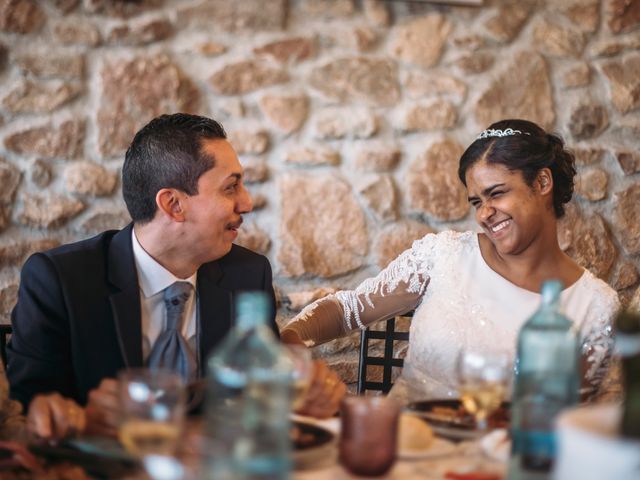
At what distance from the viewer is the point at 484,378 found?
1.59 meters

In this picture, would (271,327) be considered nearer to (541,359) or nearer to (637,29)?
(541,359)

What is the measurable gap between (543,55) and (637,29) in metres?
0.40

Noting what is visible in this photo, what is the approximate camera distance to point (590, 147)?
3.32 metres

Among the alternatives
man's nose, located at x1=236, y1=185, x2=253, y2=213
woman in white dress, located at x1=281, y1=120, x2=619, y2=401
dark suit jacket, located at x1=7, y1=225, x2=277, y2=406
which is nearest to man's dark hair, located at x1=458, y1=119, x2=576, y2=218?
woman in white dress, located at x1=281, y1=120, x2=619, y2=401

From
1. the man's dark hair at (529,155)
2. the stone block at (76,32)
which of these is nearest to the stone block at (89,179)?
the stone block at (76,32)

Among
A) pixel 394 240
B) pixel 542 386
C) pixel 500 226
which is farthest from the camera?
pixel 394 240

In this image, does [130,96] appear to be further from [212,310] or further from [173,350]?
[173,350]

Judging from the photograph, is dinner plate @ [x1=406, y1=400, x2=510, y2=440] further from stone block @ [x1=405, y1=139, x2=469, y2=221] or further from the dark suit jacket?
stone block @ [x1=405, y1=139, x2=469, y2=221]

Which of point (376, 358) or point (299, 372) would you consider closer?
point (299, 372)

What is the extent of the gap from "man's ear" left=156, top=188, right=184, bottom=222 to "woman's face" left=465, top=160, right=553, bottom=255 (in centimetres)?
89

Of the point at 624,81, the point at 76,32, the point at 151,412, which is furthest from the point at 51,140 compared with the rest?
the point at 624,81

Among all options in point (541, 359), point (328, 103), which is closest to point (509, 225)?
point (328, 103)

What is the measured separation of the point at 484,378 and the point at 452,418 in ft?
0.47

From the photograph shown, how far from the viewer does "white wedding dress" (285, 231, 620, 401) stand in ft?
8.21
